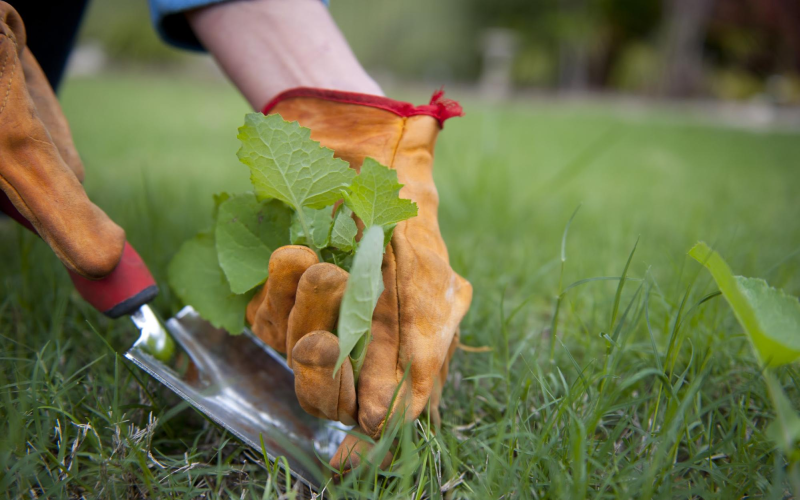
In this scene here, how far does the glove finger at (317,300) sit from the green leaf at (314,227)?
13 cm

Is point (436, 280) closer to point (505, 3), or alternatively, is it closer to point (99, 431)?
point (99, 431)

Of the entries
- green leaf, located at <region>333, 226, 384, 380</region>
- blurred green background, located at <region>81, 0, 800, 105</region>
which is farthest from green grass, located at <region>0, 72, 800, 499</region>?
blurred green background, located at <region>81, 0, 800, 105</region>

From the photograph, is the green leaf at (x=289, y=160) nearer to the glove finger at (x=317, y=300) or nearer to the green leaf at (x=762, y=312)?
the glove finger at (x=317, y=300)

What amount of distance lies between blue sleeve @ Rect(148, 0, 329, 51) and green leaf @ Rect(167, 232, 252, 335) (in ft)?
1.42

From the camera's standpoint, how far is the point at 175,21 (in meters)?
1.02

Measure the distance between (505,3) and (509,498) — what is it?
58.9 feet

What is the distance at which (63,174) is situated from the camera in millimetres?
726

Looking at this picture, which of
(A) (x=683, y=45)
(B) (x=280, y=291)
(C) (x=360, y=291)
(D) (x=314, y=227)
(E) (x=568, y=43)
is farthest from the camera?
(E) (x=568, y=43)

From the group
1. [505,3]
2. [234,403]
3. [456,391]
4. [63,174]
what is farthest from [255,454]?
[505,3]

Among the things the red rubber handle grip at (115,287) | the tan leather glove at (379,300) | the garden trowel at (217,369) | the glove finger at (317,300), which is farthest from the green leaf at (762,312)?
the red rubber handle grip at (115,287)

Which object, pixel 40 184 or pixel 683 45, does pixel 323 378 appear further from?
pixel 683 45

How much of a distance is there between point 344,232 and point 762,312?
543mm

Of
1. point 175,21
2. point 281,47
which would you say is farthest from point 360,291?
point 175,21

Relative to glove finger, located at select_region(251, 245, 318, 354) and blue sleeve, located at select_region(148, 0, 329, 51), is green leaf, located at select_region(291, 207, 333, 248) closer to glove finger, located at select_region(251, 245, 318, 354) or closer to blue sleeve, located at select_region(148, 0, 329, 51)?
glove finger, located at select_region(251, 245, 318, 354)
